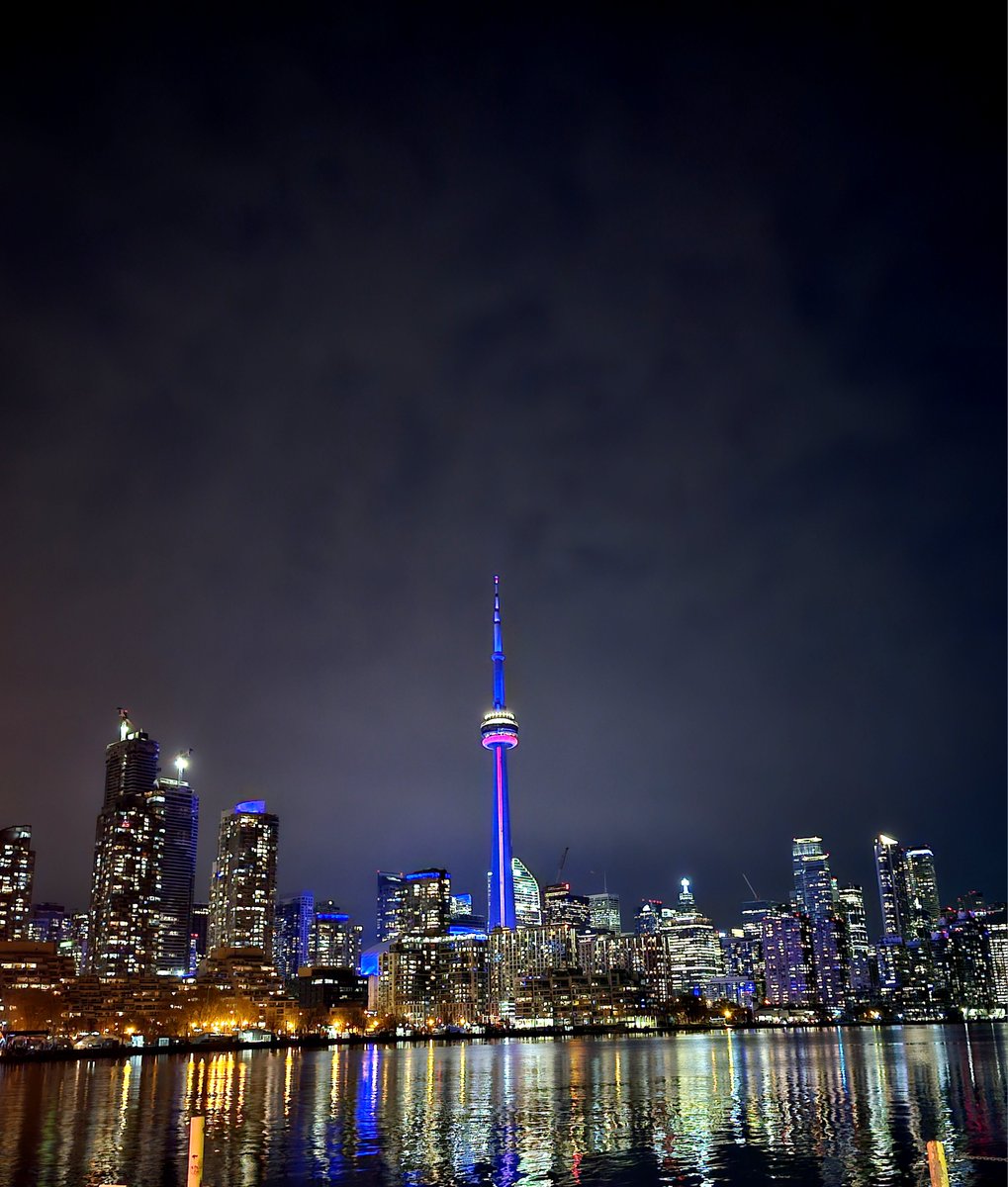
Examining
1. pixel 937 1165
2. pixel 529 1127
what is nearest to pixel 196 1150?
pixel 937 1165

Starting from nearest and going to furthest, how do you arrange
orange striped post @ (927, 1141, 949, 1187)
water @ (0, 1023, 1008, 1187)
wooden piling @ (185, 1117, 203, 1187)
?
orange striped post @ (927, 1141, 949, 1187) < wooden piling @ (185, 1117, 203, 1187) < water @ (0, 1023, 1008, 1187)

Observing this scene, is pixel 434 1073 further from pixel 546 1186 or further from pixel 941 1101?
pixel 546 1186

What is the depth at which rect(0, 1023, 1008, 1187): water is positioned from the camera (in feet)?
144

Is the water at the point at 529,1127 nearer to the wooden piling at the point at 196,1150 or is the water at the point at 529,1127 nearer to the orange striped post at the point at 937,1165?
the wooden piling at the point at 196,1150

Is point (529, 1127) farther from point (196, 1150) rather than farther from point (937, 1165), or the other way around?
point (937, 1165)

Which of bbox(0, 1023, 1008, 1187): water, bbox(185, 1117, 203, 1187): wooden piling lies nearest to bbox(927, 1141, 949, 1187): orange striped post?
bbox(185, 1117, 203, 1187): wooden piling

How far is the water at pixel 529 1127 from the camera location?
43.8 metres

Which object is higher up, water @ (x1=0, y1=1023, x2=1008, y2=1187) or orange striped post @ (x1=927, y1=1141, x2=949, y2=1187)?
orange striped post @ (x1=927, y1=1141, x2=949, y2=1187)

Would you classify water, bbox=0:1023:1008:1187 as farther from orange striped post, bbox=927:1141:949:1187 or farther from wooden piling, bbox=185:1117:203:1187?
orange striped post, bbox=927:1141:949:1187

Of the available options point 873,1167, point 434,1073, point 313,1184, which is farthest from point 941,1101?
point 434,1073

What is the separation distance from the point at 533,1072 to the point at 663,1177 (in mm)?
72741

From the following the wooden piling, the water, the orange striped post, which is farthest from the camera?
the water

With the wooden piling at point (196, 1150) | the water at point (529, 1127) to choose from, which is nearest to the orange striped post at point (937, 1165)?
the wooden piling at point (196, 1150)

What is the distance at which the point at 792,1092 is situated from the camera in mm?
76375
